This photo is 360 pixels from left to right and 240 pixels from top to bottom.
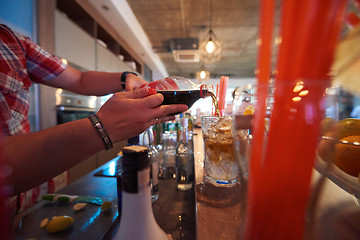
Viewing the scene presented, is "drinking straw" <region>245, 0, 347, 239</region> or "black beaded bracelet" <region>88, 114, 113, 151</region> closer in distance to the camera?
"drinking straw" <region>245, 0, 347, 239</region>

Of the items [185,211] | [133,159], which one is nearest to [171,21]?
[185,211]

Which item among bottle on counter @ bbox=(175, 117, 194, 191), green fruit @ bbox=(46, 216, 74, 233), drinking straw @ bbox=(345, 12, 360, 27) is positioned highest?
drinking straw @ bbox=(345, 12, 360, 27)

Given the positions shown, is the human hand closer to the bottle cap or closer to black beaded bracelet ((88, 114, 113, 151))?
black beaded bracelet ((88, 114, 113, 151))

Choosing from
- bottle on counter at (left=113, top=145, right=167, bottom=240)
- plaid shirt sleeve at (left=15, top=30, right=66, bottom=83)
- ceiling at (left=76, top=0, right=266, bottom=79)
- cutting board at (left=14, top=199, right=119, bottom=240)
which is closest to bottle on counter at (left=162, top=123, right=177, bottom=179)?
cutting board at (left=14, top=199, right=119, bottom=240)

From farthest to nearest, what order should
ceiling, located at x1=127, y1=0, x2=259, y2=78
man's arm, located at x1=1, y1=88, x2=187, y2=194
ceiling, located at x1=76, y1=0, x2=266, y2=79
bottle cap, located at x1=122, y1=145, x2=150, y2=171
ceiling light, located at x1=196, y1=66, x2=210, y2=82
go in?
ceiling light, located at x1=196, y1=66, x2=210, y2=82 < ceiling, located at x1=127, y1=0, x2=259, y2=78 < ceiling, located at x1=76, y1=0, x2=266, y2=79 < man's arm, located at x1=1, y1=88, x2=187, y2=194 < bottle cap, located at x1=122, y1=145, x2=150, y2=171

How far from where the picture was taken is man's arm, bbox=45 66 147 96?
1.20m

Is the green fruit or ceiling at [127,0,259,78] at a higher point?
ceiling at [127,0,259,78]

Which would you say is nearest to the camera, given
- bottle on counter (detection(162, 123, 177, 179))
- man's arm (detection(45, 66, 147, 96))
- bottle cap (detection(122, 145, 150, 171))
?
bottle cap (detection(122, 145, 150, 171))

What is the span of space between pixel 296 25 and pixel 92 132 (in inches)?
23.1

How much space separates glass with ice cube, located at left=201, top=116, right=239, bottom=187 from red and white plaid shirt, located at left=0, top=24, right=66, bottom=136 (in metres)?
1.02

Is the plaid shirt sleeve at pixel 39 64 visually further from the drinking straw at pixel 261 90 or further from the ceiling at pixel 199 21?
the ceiling at pixel 199 21

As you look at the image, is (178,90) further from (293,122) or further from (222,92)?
(293,122)

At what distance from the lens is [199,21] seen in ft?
13.2

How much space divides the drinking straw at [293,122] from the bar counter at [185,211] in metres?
0.05
